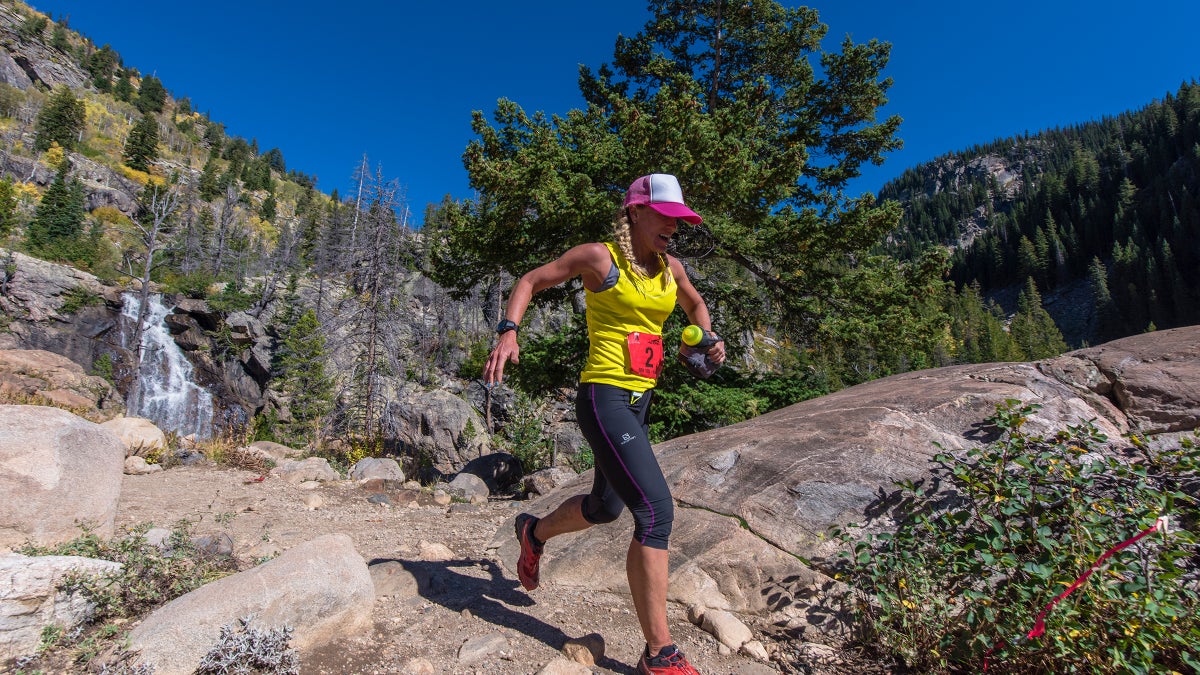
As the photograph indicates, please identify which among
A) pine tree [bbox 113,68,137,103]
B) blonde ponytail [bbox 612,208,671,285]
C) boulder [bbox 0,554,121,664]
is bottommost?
boulder [bbox 0,554,121,664]

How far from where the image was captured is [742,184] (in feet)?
30.1

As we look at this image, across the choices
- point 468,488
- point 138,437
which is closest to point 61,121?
point 138,437

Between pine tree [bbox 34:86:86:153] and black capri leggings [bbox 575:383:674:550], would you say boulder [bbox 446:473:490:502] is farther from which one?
pine tree [bbox 34:86:86:153]

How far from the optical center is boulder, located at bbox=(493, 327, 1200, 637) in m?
3.08

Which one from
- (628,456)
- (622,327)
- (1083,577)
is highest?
(622,327)

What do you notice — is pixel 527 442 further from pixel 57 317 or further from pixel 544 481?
pixel 57 317

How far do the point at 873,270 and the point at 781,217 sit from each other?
1.98 meters

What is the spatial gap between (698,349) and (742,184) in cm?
701

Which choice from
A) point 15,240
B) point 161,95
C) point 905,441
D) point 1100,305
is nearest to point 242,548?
point 905,441

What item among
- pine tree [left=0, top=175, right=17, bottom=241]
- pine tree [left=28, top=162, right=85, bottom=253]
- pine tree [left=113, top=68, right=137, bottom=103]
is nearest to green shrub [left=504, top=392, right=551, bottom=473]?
pine tree [left=28, top=162, right=85, bottom=253]

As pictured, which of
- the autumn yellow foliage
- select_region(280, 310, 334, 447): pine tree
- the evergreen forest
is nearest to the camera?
select_region(280, 310, 334, 447): pine tree

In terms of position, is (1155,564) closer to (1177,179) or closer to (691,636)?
(691,636)

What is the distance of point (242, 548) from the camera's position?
13.2 ft

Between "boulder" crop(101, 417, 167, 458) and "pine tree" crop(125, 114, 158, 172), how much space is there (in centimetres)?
9368
